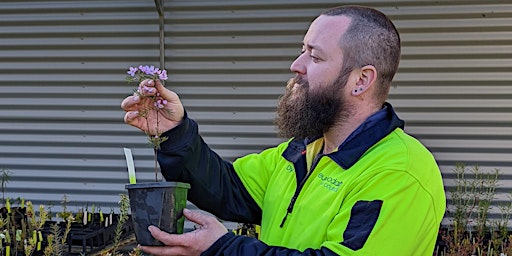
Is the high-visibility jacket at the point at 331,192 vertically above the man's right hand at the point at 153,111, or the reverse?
the man's right hand at the point at 153,111

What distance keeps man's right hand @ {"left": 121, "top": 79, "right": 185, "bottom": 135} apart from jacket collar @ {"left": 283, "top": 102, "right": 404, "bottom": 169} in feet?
1.72

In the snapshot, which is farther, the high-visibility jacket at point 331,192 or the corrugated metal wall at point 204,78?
the corrugated metal wall at point 204,78

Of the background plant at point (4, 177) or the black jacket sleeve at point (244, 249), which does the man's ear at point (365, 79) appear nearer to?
the black jacket sleeve at point (244, 249)

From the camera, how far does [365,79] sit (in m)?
1.65

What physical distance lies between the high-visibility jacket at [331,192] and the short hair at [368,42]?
0.54 feet

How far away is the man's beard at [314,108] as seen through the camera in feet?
5.47

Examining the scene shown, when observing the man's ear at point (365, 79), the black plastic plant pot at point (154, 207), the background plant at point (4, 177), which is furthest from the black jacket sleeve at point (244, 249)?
the background plant at point (4, 177)

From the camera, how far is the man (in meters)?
1.43

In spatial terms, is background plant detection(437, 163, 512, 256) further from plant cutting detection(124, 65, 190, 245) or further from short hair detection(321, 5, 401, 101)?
plant cutting detection(124, 65, 190, 245)

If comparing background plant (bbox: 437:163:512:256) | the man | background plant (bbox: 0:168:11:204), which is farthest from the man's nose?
background plant (bbox: 0:168:11:204)

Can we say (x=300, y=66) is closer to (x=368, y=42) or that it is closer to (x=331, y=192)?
(x=368, y=42)

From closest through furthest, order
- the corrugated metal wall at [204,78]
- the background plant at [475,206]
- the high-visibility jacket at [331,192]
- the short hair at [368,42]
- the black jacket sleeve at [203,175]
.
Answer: the high-visibility jacket at [331,192], the short hair at [368,42], the black jacket sleeve at [203,175], the background plant at [475,206], the corrugated metal wall at [204,78]

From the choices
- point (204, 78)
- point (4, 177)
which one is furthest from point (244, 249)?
point (4, 177)

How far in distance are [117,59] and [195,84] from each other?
772 millimetres
